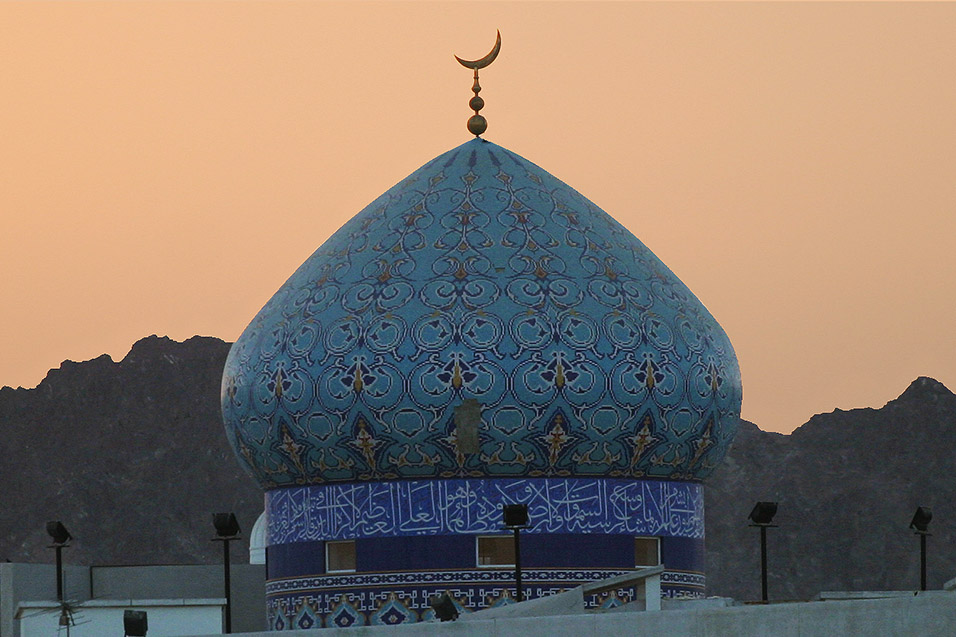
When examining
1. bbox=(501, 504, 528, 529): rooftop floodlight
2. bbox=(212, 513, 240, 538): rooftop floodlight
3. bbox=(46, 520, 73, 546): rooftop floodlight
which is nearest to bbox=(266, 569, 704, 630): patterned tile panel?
bbox=(212, 513, 240, 538): rooftop floodlight

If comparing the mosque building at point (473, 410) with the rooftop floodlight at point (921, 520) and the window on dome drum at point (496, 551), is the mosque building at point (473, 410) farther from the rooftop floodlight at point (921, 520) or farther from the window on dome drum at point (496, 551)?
the rooftop floodlight at point (921, 520)

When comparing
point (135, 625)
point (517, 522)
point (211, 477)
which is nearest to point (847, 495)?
point (211, 477)

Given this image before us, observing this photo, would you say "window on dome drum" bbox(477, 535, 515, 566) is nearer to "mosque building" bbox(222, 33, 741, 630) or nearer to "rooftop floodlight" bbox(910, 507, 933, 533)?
"mosque building" bbox(222, 33, 741, 630)

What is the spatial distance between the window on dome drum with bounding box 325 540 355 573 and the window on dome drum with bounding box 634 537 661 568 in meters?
A: 3.21

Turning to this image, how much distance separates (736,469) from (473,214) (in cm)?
10819

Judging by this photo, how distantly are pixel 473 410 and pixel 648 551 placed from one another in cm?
281

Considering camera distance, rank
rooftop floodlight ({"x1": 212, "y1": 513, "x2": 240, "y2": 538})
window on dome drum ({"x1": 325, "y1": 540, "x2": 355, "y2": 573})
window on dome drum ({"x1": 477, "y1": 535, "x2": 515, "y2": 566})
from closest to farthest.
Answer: rooftop floodlight ({"x1": 212, "y1": 513, "x2": 240, "y2": 538}), window on dome drum ({"x1": 477, "y1": 535, "x2": 515, "y2": 566}), window on dome drum ({"x1": 325, "y1": 540, "x2": 355, "y2": 573})

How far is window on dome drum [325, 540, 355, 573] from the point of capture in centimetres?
2602

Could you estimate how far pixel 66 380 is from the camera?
143 meters

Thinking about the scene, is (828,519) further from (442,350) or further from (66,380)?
(442,350)

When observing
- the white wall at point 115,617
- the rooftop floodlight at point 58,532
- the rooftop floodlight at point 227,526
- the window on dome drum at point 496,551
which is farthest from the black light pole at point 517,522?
the white wall at point 115,617

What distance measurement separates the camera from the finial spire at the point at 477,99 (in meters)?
27.9

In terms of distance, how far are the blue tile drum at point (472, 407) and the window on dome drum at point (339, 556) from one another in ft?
0.32

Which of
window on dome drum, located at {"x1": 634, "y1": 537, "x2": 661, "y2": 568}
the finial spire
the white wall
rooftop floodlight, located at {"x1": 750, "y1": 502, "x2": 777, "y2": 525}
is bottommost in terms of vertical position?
the white wall
